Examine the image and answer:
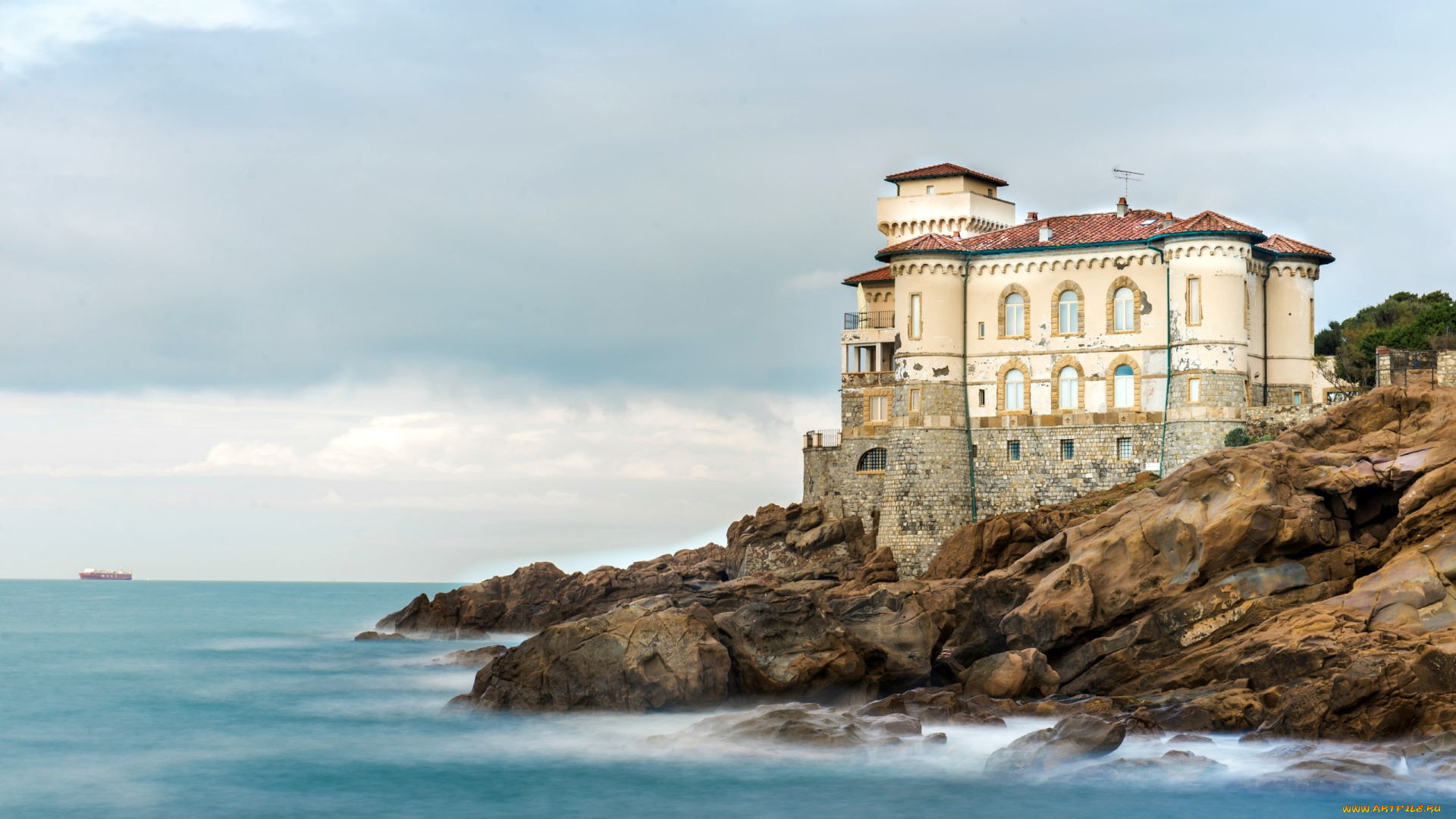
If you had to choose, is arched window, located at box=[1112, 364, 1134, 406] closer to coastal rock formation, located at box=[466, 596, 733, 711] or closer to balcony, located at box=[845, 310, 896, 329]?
balcony, located at box=[845, 310, 896, 329]

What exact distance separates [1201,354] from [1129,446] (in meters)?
3.63

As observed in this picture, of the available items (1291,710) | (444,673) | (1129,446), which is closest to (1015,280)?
(1129,446)

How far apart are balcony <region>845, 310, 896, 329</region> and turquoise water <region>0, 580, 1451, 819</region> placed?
21.2 meters

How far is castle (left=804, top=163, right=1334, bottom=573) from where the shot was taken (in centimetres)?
4525

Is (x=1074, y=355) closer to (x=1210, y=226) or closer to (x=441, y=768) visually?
(x=1210, y=226)

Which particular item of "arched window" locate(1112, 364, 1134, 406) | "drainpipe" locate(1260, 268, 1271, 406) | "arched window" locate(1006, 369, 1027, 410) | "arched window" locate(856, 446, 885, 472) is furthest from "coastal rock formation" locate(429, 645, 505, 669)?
"drainpipe" locate(1260, 268, 1271, 406)

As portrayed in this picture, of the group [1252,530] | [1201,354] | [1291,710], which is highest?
[1201,354]

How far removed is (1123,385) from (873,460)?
9.99 m

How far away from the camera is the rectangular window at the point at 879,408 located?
5431 centimetres

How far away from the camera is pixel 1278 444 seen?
35.5 m

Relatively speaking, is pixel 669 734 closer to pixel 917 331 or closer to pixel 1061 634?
pixel 1061 634

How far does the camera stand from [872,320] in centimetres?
5566

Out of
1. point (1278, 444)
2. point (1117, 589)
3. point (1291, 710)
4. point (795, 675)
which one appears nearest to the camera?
point (1291, 710)

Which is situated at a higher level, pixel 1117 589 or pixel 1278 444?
pixel 1278 444
